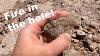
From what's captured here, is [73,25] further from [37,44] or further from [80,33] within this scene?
[37,44]

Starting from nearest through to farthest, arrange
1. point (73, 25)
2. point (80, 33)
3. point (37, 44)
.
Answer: point (37, 44)
point (80, 33)
point (73, 25)

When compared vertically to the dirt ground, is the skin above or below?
above

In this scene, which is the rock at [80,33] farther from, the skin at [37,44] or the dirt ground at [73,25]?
the skin at [37,44]

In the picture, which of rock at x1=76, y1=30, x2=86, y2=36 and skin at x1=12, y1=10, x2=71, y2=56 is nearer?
skin at x1=12, y1=10, x2=71, y2=56

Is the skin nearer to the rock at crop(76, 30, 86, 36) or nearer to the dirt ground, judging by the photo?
the dirt ground

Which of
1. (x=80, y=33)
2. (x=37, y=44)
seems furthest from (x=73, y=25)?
(x=37, y=44)

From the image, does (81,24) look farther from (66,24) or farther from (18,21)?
(18,21)

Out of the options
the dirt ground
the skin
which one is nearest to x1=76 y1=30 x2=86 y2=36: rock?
the dirt ground

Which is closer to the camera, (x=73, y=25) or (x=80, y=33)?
(x=80, y=33)
